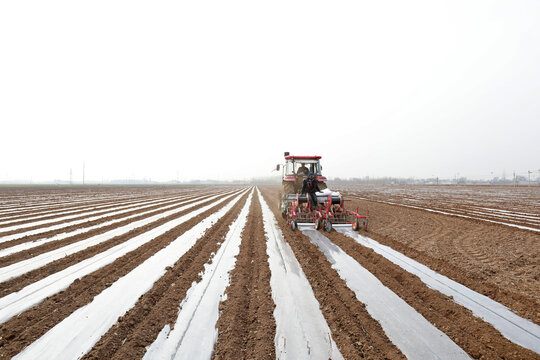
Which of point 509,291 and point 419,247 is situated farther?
point 419,247

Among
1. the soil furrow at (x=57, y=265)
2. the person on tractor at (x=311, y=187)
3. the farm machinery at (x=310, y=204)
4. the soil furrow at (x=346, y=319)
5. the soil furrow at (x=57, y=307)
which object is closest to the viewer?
the soil furrow at (x=346, y=319)

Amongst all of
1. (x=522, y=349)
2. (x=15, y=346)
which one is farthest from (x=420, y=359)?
(x=15, y=346)

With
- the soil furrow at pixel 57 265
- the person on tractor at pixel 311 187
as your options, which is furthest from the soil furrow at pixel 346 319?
the soil furrow at pixel 57 265

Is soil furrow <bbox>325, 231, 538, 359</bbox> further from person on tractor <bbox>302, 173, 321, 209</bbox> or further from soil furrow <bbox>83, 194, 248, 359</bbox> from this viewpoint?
person on tractor <bbox>302, 173, 321, 209</bbox>

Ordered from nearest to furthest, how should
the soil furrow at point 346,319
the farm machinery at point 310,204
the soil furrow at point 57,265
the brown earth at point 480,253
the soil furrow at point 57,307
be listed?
the soil furrow at point 346,319 → the soil furrow at point 57,307 → the brown earth at point 480,253 → the soil furrow at point 57,265 → the farm machinery at point 310,204

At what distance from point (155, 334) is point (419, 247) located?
→ 20.8 ft

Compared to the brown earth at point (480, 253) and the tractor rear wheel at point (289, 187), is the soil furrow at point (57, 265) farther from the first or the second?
the brown earth at point (480, 253)

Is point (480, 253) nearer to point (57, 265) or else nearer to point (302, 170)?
point (302, 170)

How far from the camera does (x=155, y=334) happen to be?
2.82 metres

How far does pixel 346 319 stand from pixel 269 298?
1.14 metres

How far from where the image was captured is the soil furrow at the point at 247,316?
8.36ft

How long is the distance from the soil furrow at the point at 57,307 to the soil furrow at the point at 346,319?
11.3 ft

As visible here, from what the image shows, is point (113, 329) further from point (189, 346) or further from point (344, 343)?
point (344, 343)

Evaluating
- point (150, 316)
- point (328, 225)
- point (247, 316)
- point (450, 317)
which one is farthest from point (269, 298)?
point (328, 225)
